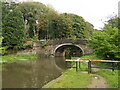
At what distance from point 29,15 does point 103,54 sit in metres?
29.4

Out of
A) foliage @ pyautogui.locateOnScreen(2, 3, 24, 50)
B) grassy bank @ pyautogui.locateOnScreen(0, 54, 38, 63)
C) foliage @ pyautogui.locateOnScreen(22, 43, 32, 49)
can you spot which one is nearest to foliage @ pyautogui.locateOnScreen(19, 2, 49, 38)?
foliage @ pyautogui.locateOnScreen(22, 43, 32, 49)

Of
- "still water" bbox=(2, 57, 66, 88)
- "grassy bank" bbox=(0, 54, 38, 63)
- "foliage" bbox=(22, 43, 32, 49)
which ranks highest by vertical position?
"foliage" bbox=(22, 43, 32, 49)

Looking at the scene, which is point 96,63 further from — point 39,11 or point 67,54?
point 39,11

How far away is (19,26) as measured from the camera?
90.2 feet

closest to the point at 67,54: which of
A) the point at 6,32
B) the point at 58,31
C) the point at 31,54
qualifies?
the point at 58,31

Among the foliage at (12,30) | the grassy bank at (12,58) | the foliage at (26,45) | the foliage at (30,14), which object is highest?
the foliage at (30,14)

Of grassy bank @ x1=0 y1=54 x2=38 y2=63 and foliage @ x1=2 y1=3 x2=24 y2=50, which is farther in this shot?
foliage @ x1=2 y1=3 x2=24 y2=50

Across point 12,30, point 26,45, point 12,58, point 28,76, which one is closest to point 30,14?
point 12,30

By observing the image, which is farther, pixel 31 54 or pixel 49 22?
pixel 49 22

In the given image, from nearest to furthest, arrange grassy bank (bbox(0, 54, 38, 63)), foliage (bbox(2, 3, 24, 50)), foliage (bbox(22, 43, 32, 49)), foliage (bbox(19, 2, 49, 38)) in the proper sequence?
grassy bank (bbox(0, 54, 38, 63)), foliage (bbox(2, 3, 24, 50)), foliage (bbox(22, 43, 32, 49)), foliage (bbox(19, 2, 49, 38))

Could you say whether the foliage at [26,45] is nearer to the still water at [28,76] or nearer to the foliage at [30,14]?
the foliage at [30,14]

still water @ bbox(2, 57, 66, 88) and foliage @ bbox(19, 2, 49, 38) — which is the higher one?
foliage @ bbox(19, 2, 49, 38)

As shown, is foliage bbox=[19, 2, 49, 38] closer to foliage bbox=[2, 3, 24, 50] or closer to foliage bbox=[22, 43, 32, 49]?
foliage bbox=[22, 43, 32, 49]

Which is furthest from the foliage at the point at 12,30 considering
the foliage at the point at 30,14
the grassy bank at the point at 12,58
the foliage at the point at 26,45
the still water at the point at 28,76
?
the still water at the point at 28,76
